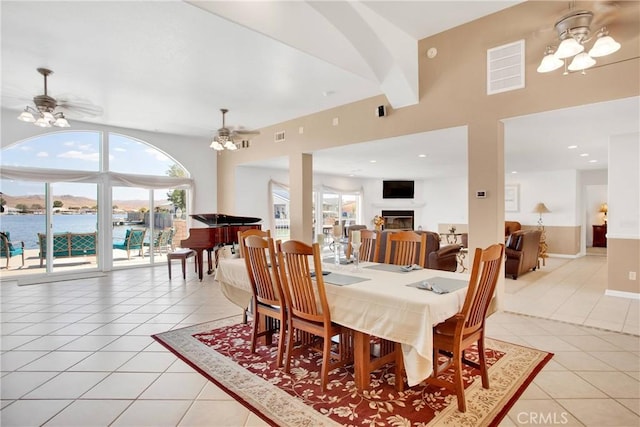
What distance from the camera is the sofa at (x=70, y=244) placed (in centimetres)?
646

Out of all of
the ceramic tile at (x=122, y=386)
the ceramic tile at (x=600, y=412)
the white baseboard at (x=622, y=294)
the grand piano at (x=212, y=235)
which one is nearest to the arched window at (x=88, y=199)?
the grand piano at (x=212, y=235)

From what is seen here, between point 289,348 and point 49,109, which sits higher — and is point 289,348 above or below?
below

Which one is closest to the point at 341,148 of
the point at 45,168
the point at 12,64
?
the point at 12,64

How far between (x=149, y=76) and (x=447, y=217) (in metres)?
10.2

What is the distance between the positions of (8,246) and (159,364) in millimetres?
5601

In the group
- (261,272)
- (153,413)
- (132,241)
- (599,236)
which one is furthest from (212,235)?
(599,236)

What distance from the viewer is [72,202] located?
6.71 meters

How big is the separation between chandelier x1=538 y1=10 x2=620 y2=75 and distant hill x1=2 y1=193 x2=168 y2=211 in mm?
7751

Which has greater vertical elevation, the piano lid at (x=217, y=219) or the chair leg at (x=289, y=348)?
the piano lid at (x=217, y=219)

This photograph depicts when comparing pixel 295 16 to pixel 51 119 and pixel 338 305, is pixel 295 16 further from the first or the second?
pixel 51 119

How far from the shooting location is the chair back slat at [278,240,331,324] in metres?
2.24

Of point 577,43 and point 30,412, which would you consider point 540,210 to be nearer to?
point 577,43

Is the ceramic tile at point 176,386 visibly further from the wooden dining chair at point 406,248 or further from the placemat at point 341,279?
the wooden dining chair at point 406,248

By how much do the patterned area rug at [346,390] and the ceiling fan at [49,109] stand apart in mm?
3251
